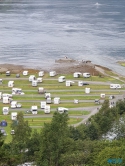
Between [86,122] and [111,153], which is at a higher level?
[111,153]

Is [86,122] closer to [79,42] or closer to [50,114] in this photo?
[50,114]

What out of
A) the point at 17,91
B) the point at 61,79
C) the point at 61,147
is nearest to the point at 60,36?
the point at 61,79

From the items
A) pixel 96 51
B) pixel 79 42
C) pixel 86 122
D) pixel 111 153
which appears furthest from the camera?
pixel 79 42

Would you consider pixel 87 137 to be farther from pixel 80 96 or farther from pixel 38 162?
pixel 80 96

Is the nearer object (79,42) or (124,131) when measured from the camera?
(124,131)

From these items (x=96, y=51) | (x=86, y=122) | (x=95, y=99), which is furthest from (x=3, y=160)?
(x=96, y=51)

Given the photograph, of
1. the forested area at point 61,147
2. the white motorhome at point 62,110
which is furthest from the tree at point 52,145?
the white motorhome at point 62,110

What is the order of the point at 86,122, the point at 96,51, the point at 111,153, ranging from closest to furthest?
1. the point at 111,153
2. the point at 86,122
3. the point at 96,51
